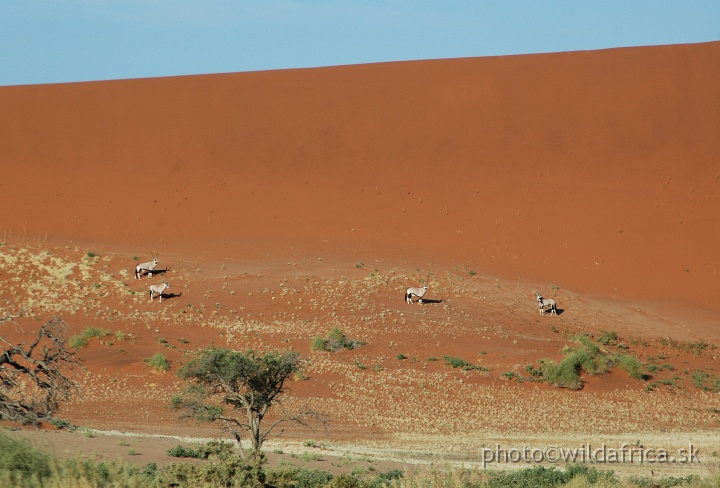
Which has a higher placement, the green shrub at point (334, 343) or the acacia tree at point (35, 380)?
the green shrub at point (334, 343)

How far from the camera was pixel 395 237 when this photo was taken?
129 feet

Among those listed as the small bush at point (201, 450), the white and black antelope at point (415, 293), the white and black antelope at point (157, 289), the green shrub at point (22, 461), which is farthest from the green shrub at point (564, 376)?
the green shrub at point (22, 461)

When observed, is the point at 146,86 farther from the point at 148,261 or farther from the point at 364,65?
the point at 148,261

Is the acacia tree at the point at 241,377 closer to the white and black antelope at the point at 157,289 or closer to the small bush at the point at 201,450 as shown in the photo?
the small bush at the point at 201,450

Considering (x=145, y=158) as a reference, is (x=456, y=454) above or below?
below

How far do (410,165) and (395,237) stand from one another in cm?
673

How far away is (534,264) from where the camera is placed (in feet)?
123

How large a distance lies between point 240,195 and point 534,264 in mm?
14527

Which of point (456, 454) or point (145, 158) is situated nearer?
point (456, 454)

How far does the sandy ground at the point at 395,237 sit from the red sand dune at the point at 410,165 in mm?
141

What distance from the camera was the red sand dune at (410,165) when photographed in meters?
38.7

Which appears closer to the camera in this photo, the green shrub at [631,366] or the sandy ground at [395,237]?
the sandy ground at [395,237]

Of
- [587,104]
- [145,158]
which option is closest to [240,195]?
[145,158]

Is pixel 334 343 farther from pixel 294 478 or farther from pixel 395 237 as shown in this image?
pixel 294 478
